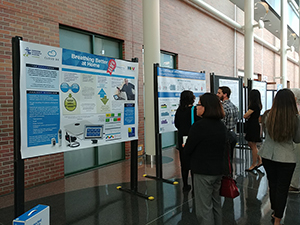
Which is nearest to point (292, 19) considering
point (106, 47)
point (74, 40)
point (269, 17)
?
point (269, 17)

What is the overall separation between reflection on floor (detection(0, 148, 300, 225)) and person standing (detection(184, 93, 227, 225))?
774mm

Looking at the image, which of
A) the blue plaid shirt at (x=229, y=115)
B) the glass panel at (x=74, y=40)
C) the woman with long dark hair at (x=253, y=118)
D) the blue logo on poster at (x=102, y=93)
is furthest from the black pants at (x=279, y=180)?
the glass panel at (x=74, y=40)

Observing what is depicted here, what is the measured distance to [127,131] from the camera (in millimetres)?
3887

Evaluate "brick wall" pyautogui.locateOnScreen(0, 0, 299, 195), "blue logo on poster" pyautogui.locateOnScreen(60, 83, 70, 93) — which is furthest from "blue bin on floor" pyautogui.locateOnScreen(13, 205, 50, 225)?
"brick wall" pyautogui.locateOnScreen(0, 0, 299, 195)

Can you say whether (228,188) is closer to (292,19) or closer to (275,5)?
(275,5)

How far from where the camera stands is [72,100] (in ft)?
10.1

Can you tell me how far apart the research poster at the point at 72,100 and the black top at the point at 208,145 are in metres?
1.51

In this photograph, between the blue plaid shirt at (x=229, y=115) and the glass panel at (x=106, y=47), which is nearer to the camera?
the blue plaid shirt at (x=229, y=115)

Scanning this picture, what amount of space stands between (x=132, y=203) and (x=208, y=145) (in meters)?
1.87

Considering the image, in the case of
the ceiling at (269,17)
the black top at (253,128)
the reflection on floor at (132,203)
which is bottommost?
the reflection on floor at (132,203)

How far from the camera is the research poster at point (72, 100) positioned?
8.65ft

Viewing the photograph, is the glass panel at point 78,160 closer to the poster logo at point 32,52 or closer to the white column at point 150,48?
the white column at point 150,48

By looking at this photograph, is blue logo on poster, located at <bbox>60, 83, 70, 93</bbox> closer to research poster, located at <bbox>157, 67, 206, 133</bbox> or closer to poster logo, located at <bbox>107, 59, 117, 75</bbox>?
poster logo, located at <bbox>107, 59, 117, 75</bbox>

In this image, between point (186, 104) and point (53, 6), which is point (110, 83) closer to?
point (186, 104)
